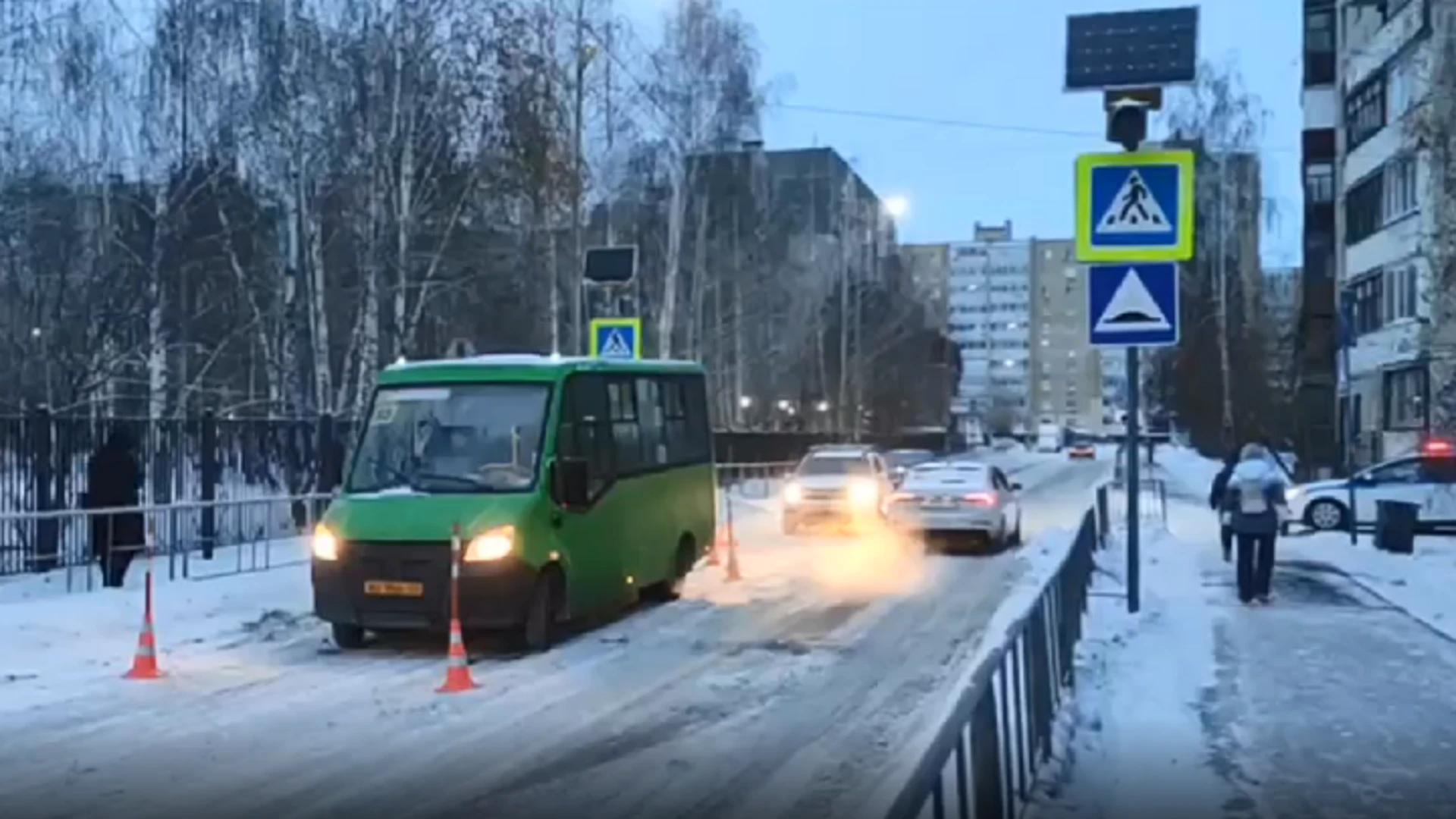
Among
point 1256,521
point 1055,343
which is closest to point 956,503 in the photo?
point 1256,521

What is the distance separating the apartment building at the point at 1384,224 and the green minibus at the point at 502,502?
81.3ft

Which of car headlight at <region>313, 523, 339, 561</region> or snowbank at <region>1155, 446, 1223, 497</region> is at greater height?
car headlight at <region>313, 523, 339, 561</region>

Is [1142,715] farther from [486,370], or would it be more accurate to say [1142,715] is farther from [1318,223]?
[1318,223]

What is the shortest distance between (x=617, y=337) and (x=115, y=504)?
269 inches

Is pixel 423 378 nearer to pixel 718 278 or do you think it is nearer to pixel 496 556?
pixel 496 556

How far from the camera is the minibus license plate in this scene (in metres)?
12.9

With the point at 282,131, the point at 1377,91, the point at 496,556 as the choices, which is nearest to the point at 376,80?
the point at 282,131

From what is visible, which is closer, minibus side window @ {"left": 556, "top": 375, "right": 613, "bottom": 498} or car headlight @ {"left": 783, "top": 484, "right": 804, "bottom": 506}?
minibus side window @ {"left": 556, "top": 375, "right": 613, "bottom": 498}

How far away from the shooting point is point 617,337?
21.9m

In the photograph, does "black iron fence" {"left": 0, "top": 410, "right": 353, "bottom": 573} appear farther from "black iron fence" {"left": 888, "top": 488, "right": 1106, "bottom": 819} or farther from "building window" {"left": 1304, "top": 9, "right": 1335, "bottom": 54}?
"building window" {"left": 1304, "top": 9, "right": 1335, "bottom": 54}

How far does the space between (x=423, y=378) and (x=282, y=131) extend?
16.9 m

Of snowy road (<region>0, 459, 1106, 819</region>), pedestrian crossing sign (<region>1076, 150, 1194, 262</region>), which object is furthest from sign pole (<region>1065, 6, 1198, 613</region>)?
snowy road (<region>0, 459, 1106, 819</region>)

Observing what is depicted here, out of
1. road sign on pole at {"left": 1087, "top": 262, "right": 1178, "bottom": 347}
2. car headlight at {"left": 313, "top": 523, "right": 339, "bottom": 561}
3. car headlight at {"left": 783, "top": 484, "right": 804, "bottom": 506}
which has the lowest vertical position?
car headlight at {"left": 783, "top": 484, "right": 804, "bottom": 506}

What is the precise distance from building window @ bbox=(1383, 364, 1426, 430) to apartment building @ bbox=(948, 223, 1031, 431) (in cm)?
11795
